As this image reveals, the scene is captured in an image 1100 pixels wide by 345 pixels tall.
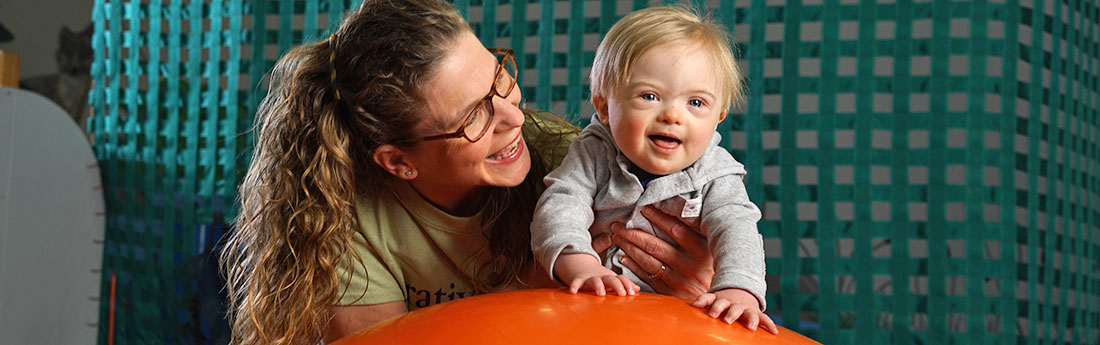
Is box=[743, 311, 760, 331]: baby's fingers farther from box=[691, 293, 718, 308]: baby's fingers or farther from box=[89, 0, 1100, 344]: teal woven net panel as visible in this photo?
box=[89, 0, 1100, 344]: teal woven net panel

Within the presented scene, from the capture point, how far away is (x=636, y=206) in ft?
3.52

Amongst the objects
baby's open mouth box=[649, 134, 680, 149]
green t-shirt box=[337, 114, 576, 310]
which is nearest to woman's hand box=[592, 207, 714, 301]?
baby's open mouth box=[649, 134, 680, 149]

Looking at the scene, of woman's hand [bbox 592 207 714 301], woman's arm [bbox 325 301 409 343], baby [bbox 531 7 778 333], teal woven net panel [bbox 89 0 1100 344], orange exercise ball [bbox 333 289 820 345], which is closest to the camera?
orange exercise ball [bbox 333 289 820 345]

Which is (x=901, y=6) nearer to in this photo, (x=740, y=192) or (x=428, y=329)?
(x=740, y=192)

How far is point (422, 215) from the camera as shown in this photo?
1.22 metres

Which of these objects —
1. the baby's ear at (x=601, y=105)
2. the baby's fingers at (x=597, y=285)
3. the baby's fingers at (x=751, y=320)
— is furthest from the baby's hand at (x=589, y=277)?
the baby's ear at (x=601, y=105)

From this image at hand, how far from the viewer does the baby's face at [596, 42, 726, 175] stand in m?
1.00

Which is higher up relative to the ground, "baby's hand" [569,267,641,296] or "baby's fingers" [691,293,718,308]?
"baby's hand" [569,267,641,296]

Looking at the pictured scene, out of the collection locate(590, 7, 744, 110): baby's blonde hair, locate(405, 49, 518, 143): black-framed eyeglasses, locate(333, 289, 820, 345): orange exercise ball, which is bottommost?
locate(333, 289, 820, 345): orange exercise ball

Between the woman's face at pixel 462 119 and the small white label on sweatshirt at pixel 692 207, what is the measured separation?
21 cm

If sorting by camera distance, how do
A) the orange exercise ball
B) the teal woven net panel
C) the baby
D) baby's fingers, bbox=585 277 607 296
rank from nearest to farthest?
the orange exercise ball < baby's fingers, bbox=585 277 607 296 < the baby < the teal woven net panel

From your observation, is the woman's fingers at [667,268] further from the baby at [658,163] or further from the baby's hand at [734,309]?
the baby's hand at [734,309]

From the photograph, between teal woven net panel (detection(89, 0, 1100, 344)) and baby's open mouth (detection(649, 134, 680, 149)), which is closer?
baby's open mouth (detection(649, 134, 680, 149))

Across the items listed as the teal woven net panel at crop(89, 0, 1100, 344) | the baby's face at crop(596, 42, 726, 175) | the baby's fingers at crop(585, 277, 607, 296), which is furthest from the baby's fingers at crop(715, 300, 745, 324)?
the teal woven net panel at crop(89, 0, 1100, 344)
